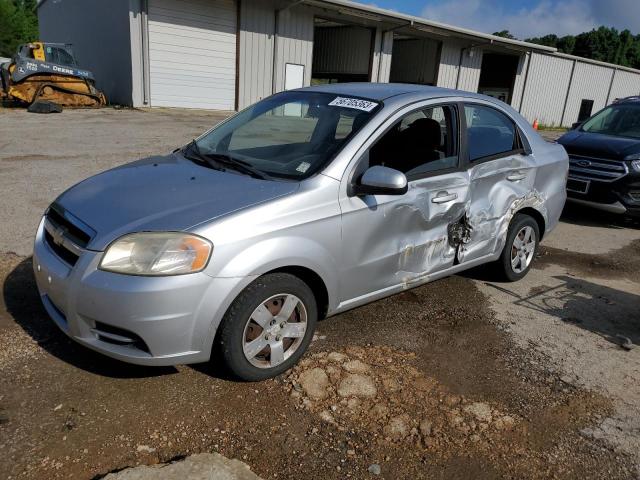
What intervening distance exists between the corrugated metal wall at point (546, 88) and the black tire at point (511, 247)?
90.9 feet

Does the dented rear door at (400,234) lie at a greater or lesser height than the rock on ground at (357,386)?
greater

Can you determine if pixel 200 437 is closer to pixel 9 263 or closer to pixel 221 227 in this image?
pixel 221 227

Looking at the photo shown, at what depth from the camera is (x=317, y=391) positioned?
2.97m

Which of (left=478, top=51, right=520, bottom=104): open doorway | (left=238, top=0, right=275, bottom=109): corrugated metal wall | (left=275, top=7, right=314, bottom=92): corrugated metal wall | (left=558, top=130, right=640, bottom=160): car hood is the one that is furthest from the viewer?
(left=478, top=51, right=520, bottom=104): open doorway

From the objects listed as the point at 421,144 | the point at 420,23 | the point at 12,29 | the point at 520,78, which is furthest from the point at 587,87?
the point at 12,29

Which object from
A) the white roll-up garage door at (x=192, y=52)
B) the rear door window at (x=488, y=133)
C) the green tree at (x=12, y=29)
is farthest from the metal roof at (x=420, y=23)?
the green tree at (x=12, y=29)

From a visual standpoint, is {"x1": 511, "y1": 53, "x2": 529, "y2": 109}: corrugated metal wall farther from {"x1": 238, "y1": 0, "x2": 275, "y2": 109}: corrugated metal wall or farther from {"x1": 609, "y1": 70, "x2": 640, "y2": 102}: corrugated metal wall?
{"x1": 238, "y1": 0, "x2": 275, "y2": 109}: corrugated metal wall

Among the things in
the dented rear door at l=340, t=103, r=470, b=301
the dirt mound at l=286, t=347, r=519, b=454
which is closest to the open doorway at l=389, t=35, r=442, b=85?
the dented rear door at l=340, t=103, r=470, b=301

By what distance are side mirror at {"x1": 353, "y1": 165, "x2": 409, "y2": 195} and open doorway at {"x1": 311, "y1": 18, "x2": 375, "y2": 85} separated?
73.5ft

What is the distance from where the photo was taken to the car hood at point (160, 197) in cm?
270

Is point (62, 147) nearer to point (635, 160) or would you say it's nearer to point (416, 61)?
point (635, 160)

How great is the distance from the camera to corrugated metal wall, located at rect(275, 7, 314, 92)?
20750 mm

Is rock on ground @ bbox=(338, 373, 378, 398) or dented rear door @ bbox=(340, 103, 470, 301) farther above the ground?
dented rear door @ bbox=(340, 103, 470, 301)

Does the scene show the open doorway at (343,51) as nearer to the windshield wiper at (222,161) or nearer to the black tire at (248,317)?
the windshield wiper at (222,161)
